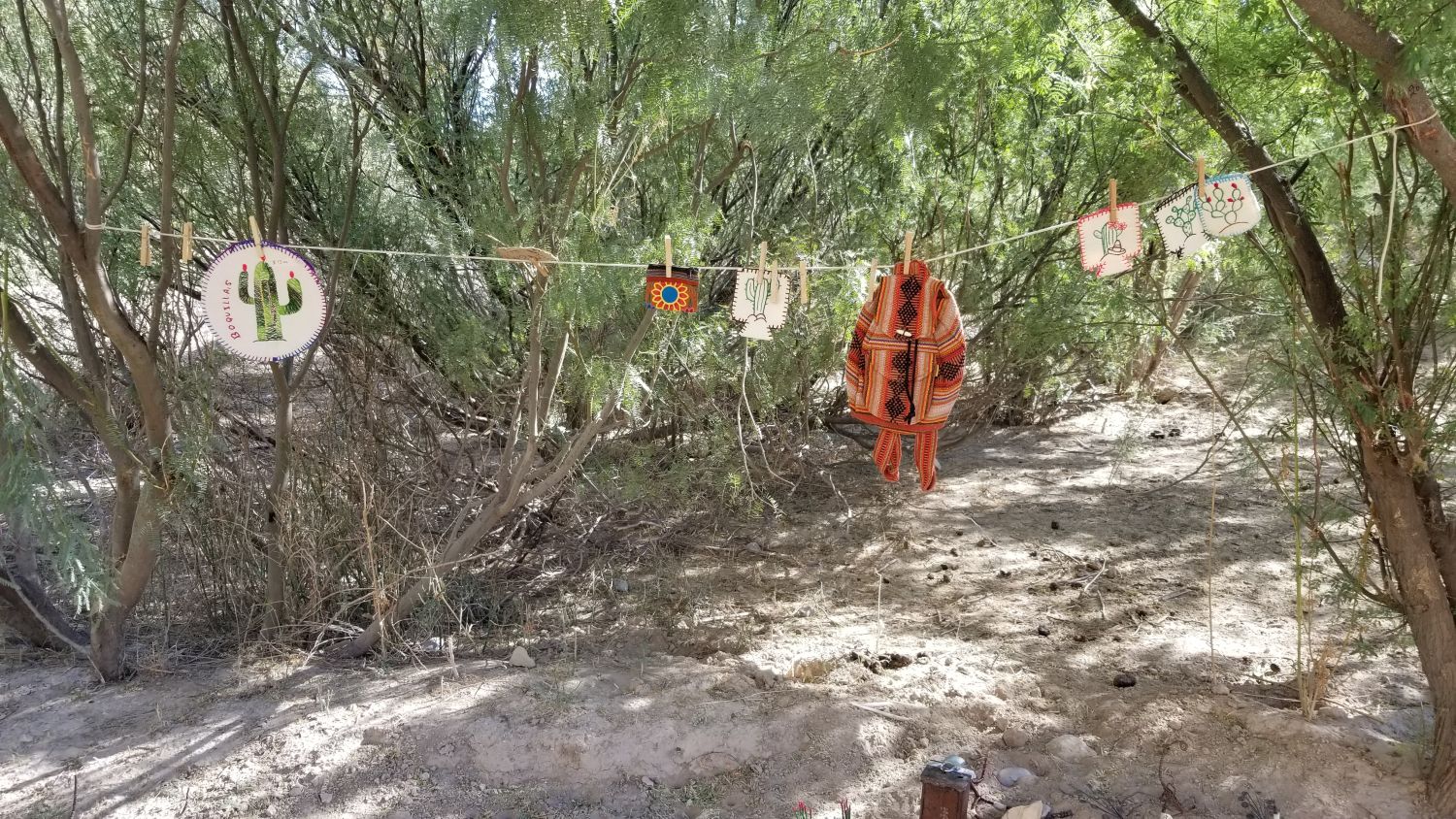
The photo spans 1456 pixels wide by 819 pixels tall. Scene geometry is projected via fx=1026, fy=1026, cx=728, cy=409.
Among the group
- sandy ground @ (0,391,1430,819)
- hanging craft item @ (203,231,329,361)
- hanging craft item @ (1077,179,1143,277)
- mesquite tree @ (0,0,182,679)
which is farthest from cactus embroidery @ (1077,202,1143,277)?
mesquite tree @ (0,0,182,679)

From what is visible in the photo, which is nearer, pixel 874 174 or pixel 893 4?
pixel 893 4

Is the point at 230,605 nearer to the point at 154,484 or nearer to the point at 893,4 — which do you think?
the point at 154,484

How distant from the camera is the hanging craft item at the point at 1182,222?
2.84m

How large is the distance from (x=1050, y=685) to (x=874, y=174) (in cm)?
262

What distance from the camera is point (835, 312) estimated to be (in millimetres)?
4293

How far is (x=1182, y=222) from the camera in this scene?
287 cm

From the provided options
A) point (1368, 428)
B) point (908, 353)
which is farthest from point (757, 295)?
point (1368, 428)

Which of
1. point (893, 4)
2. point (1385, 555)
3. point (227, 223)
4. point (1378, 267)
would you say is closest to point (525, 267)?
point (227, 223)

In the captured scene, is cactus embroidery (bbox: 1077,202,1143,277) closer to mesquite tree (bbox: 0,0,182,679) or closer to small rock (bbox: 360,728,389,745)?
small rock (bbox: 360,728,389,745)

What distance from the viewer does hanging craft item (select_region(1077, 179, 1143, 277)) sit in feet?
9.91

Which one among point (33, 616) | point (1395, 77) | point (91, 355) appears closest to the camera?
point (1395, 77)

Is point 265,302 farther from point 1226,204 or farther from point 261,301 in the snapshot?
point 1226,204

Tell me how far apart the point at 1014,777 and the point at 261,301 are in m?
2.69

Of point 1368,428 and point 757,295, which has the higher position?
point 757,295
